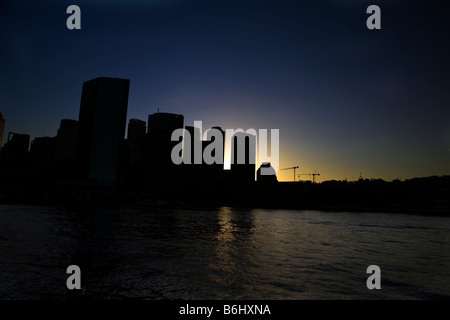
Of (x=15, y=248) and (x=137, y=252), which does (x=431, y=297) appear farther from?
(x=15, y=248)

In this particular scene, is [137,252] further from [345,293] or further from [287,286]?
[345,293]

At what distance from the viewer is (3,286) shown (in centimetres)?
1166

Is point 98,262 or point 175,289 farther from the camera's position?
point 98,262

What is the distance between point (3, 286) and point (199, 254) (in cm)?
1275

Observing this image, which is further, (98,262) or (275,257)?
(275,257)

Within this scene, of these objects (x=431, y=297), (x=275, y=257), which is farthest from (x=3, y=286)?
(x=431, y=297)

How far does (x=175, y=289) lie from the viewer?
12.2m
